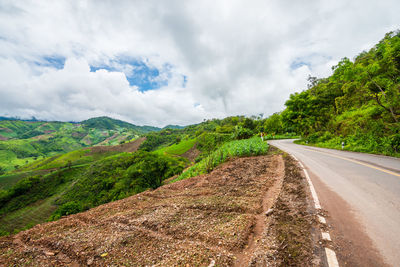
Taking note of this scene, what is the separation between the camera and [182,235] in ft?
10.2

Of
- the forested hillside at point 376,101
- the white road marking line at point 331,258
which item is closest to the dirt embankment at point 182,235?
the white road marking line at point 331,258

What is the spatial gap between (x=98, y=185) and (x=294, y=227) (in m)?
54.2

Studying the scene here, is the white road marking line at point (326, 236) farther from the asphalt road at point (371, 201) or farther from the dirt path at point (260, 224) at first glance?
the dirt path at point (260, 224)

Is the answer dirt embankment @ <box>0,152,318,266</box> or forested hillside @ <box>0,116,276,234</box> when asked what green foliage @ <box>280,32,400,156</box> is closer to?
forested hillside @ <box>0,116,276,234</box>

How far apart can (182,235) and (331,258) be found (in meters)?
2.63

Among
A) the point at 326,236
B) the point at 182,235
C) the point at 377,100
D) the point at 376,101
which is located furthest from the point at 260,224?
the point at 376,101

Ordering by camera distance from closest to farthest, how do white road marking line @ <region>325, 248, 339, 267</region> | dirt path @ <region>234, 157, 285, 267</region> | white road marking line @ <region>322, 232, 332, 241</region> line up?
1. white road marking line @ <region>325, 248, 339, 267</region>
2. dirt path @ <region>234, 157, 285, 267</region>
3. white road marking line @ <region>322, 232, 332, 241</region>

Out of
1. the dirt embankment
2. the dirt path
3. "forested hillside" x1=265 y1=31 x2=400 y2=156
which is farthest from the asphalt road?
"forested hillside" x1=265 y1=31 x2=400 y2=156

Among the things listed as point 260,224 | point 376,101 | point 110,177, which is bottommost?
point 110,177

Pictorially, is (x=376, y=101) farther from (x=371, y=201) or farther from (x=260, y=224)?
(x=260, y=224)

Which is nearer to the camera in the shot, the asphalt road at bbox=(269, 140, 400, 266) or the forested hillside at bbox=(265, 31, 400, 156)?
the asphalt road at bbox=(269, 140, 400, 266)

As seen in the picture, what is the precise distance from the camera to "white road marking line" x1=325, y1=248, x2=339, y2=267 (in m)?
2.23

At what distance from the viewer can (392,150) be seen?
9.17 m

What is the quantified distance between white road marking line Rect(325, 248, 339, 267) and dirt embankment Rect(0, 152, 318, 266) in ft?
0.84
